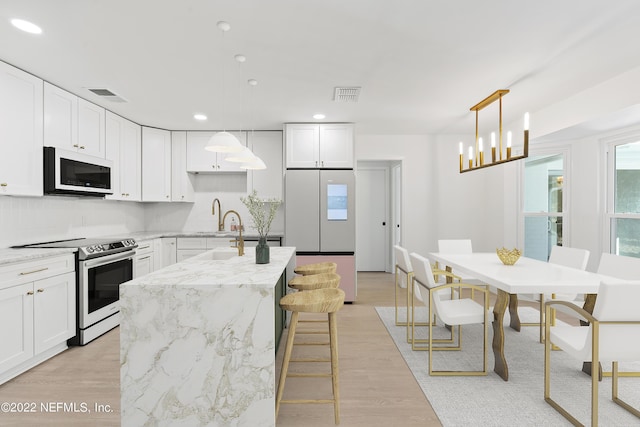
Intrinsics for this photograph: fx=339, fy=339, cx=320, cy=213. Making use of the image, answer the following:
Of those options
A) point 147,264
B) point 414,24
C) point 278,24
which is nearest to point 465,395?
point 414,24

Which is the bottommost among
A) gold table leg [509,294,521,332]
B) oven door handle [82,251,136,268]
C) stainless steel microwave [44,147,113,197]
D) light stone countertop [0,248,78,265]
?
gold table leg [509,294,521,332]

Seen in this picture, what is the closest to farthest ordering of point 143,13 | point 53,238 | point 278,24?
point 143,13
point 278,24
point 53,238

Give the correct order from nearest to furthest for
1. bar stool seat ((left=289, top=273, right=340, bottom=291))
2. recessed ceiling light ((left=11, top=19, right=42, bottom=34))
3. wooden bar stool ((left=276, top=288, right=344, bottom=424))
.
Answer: wooden bar stool ((left=276, top=288, right=344, bottom=424)), recessed ceiling light ((left=11, top=19, right=42, bottom=34)), bar stool seat ((left=289, top=273, right=340, bottom=291))

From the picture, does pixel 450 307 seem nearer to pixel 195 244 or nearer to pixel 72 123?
pixel 195 244

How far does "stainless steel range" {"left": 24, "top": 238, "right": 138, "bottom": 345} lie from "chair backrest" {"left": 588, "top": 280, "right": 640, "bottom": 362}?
3898 mm

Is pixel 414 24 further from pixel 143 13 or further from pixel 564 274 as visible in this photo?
pixel 564 274

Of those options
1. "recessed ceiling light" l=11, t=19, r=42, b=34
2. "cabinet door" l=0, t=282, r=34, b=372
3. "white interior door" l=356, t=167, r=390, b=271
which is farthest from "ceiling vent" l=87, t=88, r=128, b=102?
"white interior door" l=356, t=167, r=390, b=271

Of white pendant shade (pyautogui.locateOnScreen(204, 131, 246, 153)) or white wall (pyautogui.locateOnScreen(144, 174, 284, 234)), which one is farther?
white wall (pyautogui.locateOnScreen(144, 174, 284, 234))

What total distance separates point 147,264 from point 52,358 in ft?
5.15

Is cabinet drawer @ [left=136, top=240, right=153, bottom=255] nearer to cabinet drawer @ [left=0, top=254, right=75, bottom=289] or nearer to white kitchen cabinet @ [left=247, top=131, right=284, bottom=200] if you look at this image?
cabinet drawer @ [left=0, top=254, right=75, bottom=289]

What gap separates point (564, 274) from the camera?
262cm

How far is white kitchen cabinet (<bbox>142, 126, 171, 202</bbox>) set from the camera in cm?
480

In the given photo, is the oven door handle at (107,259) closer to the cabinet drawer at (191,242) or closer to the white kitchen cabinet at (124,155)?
the white kitchen cabinet at (124,155)

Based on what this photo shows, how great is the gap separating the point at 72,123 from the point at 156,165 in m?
1.46
